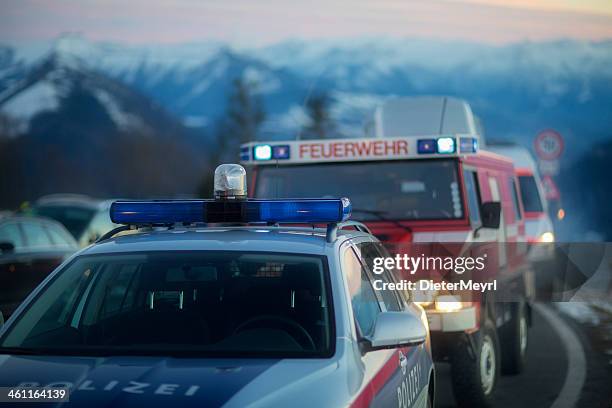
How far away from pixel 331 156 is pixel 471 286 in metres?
1.80

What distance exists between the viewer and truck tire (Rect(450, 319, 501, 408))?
8.93m

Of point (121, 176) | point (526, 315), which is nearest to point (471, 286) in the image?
point (526, 315)

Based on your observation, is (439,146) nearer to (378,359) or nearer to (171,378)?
(378,359)

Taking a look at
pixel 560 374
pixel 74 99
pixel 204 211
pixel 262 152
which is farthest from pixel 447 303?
pixel 74 99

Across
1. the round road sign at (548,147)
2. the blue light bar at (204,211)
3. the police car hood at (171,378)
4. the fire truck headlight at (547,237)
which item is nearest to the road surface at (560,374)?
the fire truck headlight at (547,237)

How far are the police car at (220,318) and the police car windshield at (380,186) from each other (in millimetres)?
3929

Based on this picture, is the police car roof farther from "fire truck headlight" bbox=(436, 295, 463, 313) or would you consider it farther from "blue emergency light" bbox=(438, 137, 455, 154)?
"blue emergency light" bbox=(438, 137, 455, 154)

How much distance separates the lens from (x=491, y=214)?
9852mm

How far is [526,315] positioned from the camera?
40.2 feet

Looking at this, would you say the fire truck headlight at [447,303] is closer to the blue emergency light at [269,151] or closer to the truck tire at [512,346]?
the blue emergency light at [269,151]

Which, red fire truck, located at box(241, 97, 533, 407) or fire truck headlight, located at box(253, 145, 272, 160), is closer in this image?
red fire truck, located at box(241, 97, 533, 407)

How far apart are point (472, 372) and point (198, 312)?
4.49 metres

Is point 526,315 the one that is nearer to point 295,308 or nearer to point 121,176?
point 295,308

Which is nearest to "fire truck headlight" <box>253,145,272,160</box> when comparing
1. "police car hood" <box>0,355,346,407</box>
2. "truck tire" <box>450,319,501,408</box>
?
"truck tire" <box>450,319,501,408</box>
